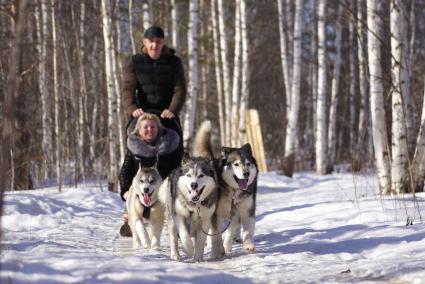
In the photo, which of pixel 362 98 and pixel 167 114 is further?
pixel 362 98

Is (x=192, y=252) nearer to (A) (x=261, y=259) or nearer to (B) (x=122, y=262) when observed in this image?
(A) (x=261, y=259)

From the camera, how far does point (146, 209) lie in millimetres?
5367

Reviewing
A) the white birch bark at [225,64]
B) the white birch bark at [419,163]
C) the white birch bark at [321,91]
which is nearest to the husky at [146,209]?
the white birch bark at [419,163]

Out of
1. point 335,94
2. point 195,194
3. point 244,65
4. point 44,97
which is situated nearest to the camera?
point 195,194

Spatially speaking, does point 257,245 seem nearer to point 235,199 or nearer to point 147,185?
point 235,199

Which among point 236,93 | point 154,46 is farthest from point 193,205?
point 236,93

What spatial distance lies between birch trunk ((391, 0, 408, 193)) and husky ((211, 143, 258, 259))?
3.28m

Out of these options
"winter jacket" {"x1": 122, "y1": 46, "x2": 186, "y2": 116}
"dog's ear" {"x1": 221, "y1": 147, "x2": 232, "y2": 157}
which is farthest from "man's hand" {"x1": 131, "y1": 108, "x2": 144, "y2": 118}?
"dog's ear" {"x1": 221, "y1": 147, "x2": 232, "y2": 157}

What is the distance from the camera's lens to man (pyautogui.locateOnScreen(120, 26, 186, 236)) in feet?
19.2

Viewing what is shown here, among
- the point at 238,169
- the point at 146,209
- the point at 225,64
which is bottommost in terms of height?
the point at 146,209

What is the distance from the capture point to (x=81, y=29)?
15.8m

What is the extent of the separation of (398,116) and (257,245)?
131 inches

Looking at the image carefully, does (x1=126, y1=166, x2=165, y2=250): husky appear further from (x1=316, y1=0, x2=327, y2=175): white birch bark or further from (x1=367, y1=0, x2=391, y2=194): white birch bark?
(x1=316, y1=0, x2=327, y2=175): white birch bark

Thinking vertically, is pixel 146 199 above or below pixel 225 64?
below
